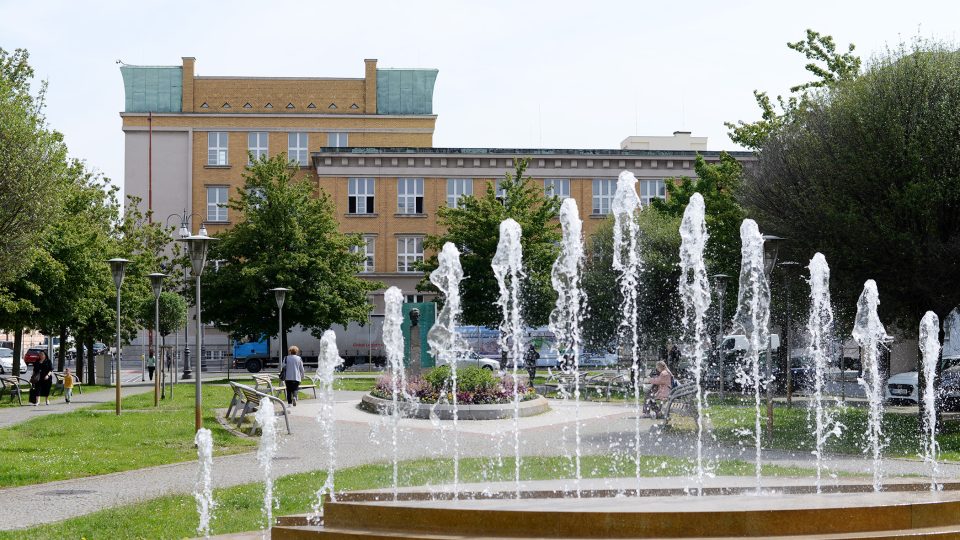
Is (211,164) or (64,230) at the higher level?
(211,164)

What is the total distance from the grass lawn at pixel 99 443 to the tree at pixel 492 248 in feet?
71.0

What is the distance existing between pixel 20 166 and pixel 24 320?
1122cm

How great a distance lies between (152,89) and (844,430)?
57.9 meters

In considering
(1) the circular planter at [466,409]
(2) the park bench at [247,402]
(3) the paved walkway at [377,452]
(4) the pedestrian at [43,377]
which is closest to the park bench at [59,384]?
(4) the pedestrian at [43,377]

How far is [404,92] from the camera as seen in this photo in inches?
2835

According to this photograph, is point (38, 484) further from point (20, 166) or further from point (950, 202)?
point (950, 202)

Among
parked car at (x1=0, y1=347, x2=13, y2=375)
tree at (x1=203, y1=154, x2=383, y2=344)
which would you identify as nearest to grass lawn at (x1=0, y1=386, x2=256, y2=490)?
tree at (x1=203, y1=154, x2=383, y2=344)

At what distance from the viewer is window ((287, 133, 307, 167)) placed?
229 ft

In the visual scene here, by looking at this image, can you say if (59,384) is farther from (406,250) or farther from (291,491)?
(406,250)

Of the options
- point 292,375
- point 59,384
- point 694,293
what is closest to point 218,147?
point 59,384

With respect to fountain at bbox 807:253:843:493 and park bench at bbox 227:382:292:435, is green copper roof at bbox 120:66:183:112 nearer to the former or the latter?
park bench at bbox 227:382:292:435

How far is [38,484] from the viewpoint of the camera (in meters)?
13.4

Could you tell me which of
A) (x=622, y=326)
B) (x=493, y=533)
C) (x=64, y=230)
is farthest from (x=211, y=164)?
(x=493, y=533)

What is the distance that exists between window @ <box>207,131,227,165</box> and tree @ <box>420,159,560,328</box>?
2415cm
